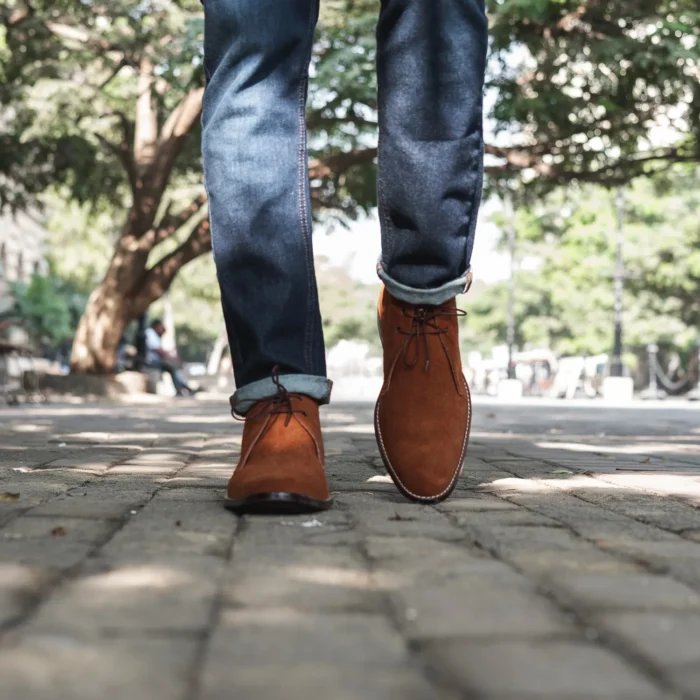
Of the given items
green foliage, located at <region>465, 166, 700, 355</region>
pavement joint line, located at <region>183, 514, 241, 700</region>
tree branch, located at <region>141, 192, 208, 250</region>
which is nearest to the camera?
pavement joint line, located at <region>183, 514, 241, 700</region>

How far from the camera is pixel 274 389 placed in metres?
2.56

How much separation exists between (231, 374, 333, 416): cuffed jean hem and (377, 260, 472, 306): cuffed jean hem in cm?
35

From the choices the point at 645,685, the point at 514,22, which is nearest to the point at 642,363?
the point at 514,22

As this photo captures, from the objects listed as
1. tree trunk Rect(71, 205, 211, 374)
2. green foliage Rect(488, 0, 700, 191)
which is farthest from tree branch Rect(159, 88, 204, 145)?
green foliage Rect(488, 0, 700, 191)

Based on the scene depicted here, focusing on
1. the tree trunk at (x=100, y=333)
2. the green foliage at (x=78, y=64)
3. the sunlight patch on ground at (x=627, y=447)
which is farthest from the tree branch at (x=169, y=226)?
the sunlight patch on ground at (x=627, y=447)

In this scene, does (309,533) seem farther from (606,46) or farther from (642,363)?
(642,363)

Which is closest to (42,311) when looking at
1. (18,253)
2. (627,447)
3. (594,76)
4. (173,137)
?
(18,253)

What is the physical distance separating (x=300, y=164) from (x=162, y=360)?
62.1 ft

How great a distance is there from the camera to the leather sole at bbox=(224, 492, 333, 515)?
7.59 feet

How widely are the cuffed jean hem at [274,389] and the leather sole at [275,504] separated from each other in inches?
11.0

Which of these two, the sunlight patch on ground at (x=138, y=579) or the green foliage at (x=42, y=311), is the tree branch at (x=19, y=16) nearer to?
the sunlight patch on ground at (x=138, y=579)

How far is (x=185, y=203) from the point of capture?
62.2ft

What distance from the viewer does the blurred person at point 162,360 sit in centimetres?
2047

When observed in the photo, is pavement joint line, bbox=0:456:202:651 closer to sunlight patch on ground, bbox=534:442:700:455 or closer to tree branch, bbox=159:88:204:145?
sunlight patch on ground, bbox=534:442:700:455
